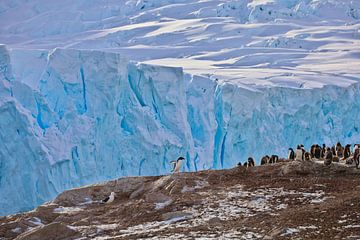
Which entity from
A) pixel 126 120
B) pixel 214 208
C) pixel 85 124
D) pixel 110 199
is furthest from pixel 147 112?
pixel 214 208

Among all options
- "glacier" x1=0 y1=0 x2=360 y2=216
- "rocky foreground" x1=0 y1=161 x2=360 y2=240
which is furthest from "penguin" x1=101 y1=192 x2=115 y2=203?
"glacier" x1=0 y1=0 x2=360 y2=216

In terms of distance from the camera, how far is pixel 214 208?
9617 mm

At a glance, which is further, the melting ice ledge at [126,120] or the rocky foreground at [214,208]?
the melting ice ledge at [126,120]

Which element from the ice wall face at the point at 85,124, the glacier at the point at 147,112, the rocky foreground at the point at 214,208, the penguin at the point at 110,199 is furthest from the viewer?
the glacier at the point at 147,112

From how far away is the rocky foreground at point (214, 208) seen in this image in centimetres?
824

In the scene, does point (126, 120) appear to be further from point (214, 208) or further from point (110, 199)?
point (214, 208)

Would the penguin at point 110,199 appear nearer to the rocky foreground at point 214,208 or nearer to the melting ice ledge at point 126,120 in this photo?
the rocky foreground at point 214,208

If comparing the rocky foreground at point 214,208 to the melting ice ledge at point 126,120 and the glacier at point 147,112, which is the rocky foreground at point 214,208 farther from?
the glacier at point 147,112

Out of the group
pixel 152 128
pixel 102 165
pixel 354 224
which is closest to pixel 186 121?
pixel 152 128

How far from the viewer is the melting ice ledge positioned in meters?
23.6

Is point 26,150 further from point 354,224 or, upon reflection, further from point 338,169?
point 354,224

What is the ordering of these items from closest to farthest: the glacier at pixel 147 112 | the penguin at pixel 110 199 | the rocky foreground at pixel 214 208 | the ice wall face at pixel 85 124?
the rocky foreground at pixel 214 208 < the penguin at pixel 110 199 < the ice wall face at pixel 85 124 < the glacier at pixel 147 112

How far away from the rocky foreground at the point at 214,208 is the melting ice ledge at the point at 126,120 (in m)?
12.0

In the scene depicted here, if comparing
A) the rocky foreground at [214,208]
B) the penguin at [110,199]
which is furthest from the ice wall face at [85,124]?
the penguin at [110,199]
